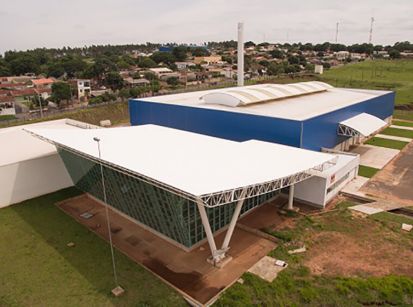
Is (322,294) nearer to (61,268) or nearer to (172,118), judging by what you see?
(61,268)

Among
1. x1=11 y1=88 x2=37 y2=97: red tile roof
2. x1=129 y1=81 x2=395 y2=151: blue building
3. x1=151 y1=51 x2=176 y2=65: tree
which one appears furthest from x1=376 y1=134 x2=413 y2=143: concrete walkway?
x1=151 y1=51 x2=176 y2=65: tree

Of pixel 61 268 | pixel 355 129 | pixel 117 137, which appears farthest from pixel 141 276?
pixel 355 129

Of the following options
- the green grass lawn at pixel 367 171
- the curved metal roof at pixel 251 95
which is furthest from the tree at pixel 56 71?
the green grass lawn at pixel 367 171

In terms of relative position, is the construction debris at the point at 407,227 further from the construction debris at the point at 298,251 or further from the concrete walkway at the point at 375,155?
the concrete walkway at the point at 375,155

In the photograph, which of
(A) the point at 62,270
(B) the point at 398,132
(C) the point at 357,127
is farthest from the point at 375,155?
(A) the point at 62,270

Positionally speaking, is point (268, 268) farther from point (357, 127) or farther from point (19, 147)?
point (19, 147)

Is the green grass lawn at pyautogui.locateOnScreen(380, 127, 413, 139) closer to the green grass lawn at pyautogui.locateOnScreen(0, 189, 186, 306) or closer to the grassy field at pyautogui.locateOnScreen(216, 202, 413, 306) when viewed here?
the grassy field at pyautogui.locateOnScreen(216, 202, 413, 306)
